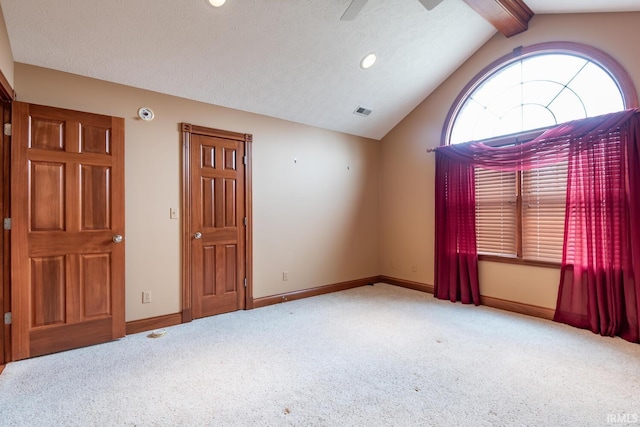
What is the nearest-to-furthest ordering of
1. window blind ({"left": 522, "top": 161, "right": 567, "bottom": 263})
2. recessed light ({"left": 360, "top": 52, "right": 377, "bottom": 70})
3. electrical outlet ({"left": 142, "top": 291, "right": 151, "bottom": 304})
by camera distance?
electrical outlet ({"left": 142, "top": 291, "right": 151, "bottom": 304})
window blind ({"left": 522, "top": 161, "right": 567, "bottom": 263})
recessed light ({"left": 360, "top": 52, "right": 377, "bottom": 70})

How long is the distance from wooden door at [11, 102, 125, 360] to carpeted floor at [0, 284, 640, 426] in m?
0.27

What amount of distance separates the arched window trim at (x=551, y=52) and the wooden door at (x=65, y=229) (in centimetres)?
397

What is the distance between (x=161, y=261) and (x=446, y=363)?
9.25 ft

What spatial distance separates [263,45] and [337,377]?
3.00 m

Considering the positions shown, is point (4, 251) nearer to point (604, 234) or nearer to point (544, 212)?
point (544, 212)

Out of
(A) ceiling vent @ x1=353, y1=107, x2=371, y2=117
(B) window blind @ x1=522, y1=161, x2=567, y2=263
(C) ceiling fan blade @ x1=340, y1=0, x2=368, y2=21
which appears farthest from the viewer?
(A) ceiling vent @ x1=353, y1=107, x2=371, y2=117

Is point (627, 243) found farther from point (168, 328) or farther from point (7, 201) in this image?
point (7, 201)

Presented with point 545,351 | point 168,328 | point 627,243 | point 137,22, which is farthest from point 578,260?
point 137,22

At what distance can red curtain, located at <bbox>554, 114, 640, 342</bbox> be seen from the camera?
286cm

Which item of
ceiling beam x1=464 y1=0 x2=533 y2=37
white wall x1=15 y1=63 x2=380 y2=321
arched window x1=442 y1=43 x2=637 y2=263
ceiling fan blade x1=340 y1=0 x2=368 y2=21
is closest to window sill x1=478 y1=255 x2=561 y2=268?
arched window x1=442 y1=43 x2=637 y2=263

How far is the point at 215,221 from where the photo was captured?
3.64 metres

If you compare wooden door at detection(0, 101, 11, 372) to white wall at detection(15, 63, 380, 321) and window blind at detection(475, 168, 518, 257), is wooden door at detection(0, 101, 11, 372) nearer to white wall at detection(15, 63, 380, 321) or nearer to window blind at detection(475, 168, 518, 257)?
white wall at detection(15, 63, 380, 321)

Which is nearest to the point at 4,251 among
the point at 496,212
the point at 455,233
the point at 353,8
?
the point at 353,8

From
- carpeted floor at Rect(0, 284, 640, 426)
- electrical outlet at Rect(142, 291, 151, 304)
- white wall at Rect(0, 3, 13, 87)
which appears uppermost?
white wall at Rect(0, 3, 13, 87)
